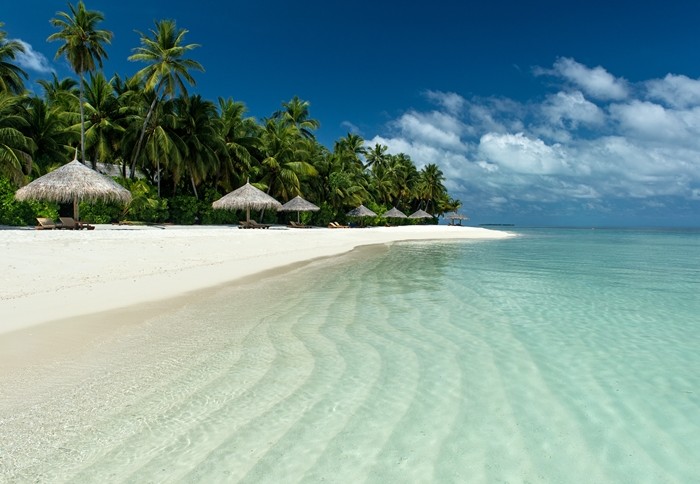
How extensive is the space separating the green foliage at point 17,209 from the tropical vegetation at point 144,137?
46mm

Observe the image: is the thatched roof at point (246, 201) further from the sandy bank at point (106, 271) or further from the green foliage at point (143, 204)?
the sandy bank at point (106, 271)

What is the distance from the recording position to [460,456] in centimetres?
261

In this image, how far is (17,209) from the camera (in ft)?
59.9

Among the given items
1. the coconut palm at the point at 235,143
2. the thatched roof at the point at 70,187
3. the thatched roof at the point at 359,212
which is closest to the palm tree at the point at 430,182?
the thatched roof at the point at 359,212

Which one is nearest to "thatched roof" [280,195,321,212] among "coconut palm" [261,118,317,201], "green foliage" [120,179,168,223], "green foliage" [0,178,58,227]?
"coconut palm" [261,118,317,201]

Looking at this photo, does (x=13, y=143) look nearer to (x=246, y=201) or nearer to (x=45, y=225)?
(x=45, y=225)

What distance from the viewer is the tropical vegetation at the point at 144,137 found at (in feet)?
68.5

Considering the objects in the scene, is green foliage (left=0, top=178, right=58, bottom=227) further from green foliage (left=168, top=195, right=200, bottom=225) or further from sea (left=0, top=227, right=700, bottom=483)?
sea (left=0, top=227, right=700, bottom=483)

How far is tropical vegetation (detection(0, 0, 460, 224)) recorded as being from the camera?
20875 millimetres

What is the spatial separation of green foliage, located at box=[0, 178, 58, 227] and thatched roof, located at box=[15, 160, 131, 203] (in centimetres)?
76

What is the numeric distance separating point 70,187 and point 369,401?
19.0m

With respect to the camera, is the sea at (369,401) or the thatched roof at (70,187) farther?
the thatched roof at (70,187)

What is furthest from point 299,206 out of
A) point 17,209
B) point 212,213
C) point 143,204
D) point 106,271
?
point 106,271

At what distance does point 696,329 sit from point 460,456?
17.7 ft
